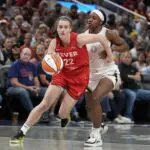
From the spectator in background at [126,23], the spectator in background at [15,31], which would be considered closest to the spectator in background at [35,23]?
the spectator in background at [15,31]

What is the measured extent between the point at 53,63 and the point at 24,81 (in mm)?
5068

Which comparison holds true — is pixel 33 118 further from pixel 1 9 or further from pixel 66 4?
pixel 66 4

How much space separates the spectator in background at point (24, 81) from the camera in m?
14.3

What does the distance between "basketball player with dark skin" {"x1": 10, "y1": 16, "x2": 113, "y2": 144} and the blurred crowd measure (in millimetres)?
3381

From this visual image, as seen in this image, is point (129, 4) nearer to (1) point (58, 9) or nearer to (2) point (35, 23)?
(1) point (58, 9)

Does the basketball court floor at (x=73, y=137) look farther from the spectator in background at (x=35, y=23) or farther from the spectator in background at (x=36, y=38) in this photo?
the spectator in background at (x=35, y=23)

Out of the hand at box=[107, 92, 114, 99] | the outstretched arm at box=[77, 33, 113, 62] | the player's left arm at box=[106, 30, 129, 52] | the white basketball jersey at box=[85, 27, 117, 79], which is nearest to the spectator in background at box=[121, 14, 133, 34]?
the hand at box=[107, 92, 114, 99]

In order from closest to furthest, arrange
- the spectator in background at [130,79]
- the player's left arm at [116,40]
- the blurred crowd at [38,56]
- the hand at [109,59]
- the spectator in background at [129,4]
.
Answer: the hand at [109,59]
the player's left arm at [116,40]
the blurred crowd at [38,56]
the spectator in background at [130,79]
the spectator in background at [129,4]

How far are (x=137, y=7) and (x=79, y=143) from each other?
1275 centimetres

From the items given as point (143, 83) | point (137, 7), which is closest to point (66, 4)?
point (137, 7)

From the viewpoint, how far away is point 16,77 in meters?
14.3

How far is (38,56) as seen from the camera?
1538 centimetres

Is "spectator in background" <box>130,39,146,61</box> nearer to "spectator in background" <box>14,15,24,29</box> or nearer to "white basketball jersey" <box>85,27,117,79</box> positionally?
"spectator in background" <box>14,15,24,29</box>

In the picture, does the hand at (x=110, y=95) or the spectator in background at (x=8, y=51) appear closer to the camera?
the spectator in background at (x=8, y=51)
